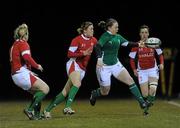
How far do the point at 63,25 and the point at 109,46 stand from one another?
1231 cm

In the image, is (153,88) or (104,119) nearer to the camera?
(104,119)

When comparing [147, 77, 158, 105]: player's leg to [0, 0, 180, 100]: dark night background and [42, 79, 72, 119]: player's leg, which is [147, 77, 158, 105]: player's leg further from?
[0, 0, 180, 100]: dark night background

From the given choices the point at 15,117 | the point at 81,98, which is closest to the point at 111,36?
the point at 15,117

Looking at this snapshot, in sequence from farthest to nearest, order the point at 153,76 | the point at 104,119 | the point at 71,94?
the point at 153,76, the point at 71,94, the point at 104,119

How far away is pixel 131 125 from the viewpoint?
12.7 meters

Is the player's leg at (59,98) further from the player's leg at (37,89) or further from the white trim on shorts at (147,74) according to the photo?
the white trim on shorts at (147,74)

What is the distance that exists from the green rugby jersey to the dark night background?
11237mm

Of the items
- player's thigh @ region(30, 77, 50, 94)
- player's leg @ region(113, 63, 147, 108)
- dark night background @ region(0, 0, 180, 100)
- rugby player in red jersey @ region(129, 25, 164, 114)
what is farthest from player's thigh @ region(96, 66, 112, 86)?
dark night background @ region(0, 0, 180, 100)

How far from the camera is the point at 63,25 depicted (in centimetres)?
2711

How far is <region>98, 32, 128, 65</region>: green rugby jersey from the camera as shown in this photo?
14812mm

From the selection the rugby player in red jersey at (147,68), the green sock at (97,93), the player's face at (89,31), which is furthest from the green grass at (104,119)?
the player's face at (89,31)

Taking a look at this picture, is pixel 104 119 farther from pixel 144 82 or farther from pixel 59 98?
pixel 144 82

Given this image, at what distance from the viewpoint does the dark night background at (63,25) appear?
26.6 metres

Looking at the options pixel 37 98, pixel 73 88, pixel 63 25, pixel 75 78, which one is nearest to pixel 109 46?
pixel 75 78
